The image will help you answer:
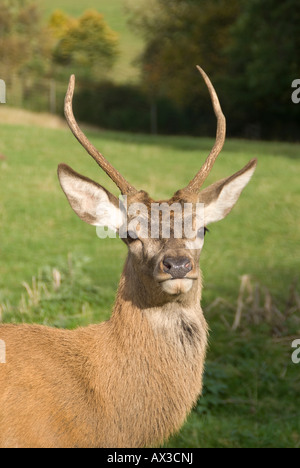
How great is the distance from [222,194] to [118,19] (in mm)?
68810

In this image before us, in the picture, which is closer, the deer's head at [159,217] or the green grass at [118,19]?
the deer's head at [159,217]

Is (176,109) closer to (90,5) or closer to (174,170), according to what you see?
(174,170)

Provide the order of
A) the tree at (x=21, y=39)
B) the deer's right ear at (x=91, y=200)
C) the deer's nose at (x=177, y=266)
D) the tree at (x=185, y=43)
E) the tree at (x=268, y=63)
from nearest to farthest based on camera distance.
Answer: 1. the deer's nose at (x=177, y=266)
2. the deer's right ear at (x=91, y=200)
3. the tree at (x=268, y=63)
4. the tree at (x=185, y=43)
5. the tree at (x=21, y=39)

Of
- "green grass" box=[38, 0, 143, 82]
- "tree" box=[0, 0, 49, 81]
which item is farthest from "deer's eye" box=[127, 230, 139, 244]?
"green grass" box=[38, 0, 143, 82]

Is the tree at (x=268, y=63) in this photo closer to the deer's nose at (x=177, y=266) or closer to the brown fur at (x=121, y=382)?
the brown fur at (x=121, y=382)

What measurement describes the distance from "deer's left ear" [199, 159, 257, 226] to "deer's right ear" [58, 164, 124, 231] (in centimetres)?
53

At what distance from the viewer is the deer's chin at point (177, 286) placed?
3.69 meters

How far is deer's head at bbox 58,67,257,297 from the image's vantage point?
3.73 m

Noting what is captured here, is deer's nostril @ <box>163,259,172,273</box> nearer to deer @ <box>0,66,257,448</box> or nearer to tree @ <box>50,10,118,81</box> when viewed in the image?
deer @ <box>0,66,257,448</box>

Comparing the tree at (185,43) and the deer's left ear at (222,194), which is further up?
the tree at (185,43)

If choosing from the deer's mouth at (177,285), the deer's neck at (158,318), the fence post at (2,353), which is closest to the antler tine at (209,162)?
the deer's neck at (158,318)

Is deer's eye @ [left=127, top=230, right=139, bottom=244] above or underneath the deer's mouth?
above

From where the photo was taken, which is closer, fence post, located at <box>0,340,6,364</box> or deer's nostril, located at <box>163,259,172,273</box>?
deer's nostril, located at <box>163,259,172,273</box>

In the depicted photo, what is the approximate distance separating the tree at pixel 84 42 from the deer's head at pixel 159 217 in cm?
4885
